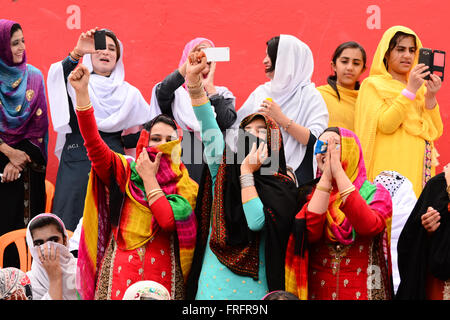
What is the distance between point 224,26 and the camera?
5.89m

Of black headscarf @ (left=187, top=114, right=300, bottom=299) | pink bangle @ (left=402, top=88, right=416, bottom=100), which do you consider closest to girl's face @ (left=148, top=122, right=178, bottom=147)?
black headscarf @ (left=187, top=114, right=300, bottom=299)

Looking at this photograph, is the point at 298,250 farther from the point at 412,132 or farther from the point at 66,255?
the point at 412,132

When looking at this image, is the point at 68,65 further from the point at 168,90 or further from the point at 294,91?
the point at 294,91

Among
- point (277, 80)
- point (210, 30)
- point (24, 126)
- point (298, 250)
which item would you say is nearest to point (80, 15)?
point (210, 30)

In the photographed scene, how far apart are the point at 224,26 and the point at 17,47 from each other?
1.85 metres

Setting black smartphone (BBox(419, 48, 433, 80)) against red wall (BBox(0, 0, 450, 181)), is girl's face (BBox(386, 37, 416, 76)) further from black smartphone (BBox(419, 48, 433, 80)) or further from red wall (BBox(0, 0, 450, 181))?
red wall (BBox(0, 0, 450, 181))

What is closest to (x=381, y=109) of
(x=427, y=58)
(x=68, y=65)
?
(x=427, y=58)

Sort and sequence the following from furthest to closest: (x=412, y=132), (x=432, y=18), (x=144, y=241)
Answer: (x=432, y=18) → (x=412, y=132) → (x=144, y=241)

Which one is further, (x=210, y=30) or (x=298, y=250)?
(x=210, y=30)

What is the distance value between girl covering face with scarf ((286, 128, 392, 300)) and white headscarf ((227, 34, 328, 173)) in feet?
3.87

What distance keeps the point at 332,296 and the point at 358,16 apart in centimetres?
315

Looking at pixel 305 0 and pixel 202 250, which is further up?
pixel 305 0

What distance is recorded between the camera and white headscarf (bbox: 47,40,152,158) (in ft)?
15.3

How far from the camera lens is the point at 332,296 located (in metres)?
3.23
